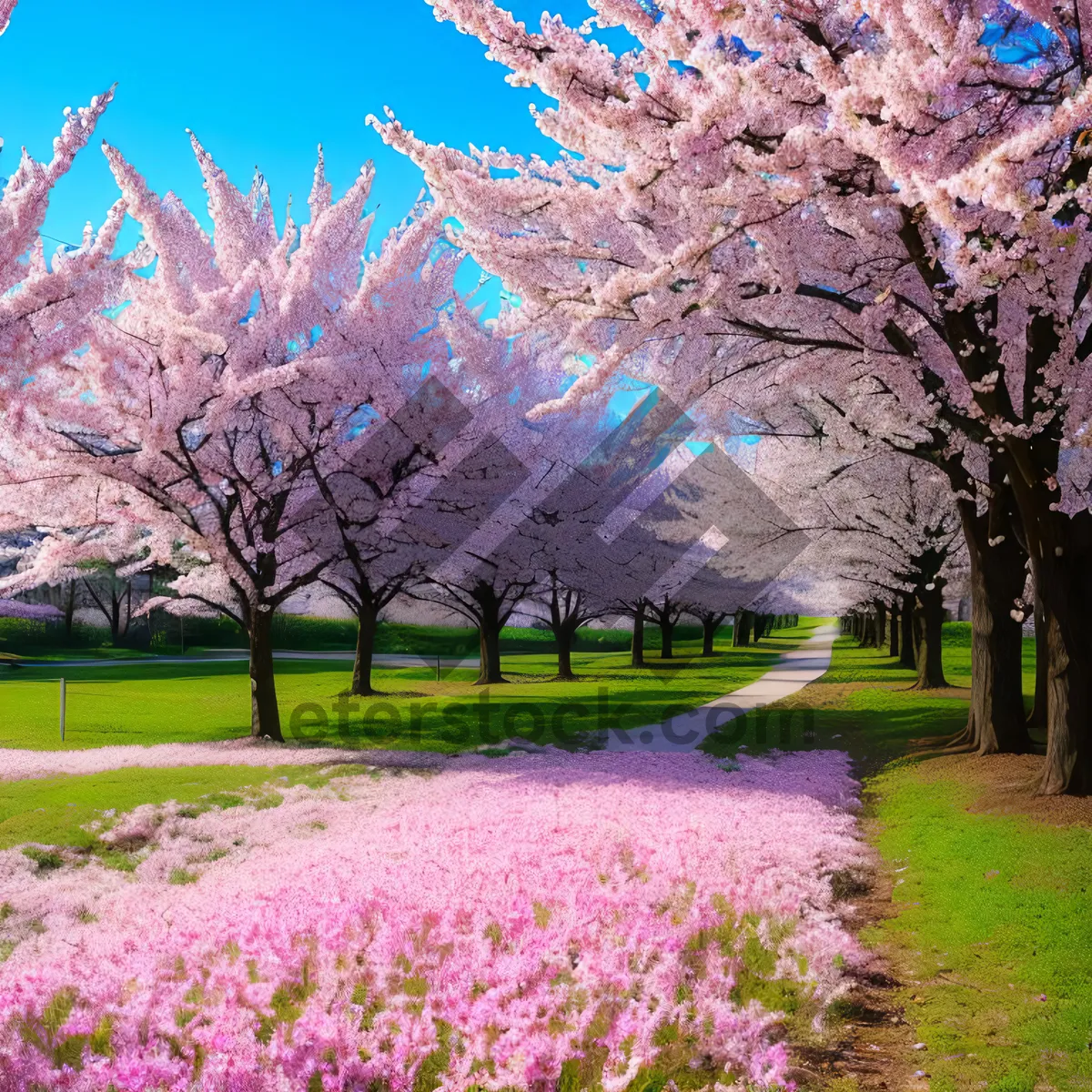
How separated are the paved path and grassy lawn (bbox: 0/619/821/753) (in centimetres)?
73

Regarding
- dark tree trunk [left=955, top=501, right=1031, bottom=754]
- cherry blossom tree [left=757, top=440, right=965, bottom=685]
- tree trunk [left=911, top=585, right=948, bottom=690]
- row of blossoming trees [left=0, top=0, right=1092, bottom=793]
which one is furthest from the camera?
tree trunk [left=911, top=585, right=948, bottom=690]

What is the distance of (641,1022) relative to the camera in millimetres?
5371

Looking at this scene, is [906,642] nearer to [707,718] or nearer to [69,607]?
[707,718]

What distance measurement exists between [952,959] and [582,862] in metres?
3.20

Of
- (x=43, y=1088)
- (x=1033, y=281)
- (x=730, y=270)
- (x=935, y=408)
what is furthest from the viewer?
(x=935, y=408)

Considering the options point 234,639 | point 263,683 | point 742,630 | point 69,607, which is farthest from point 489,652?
point 234,639

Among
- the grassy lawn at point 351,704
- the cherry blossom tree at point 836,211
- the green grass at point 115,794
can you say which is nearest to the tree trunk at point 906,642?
the grassy lawn at point 351,704

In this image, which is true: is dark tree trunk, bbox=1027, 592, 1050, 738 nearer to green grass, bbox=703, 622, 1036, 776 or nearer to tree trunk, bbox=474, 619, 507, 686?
green grass, bbox=703, 622, 1036, 776

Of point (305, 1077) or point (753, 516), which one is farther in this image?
point (753, 516)

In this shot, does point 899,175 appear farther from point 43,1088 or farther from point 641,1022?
point 43,1088

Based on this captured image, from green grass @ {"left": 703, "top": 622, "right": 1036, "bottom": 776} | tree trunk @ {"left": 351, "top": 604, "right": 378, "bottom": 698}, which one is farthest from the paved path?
tree trunk @ {"left": 351, "top": 604, "right": 378, "bottom": 698}

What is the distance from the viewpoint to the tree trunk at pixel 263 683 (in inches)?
764

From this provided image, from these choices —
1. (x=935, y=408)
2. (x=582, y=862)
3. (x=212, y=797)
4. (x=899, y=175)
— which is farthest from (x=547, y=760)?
(x=899, y=175)

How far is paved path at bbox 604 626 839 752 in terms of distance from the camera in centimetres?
1814
